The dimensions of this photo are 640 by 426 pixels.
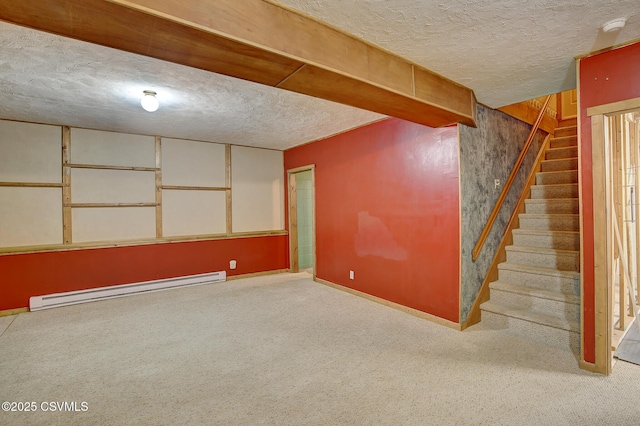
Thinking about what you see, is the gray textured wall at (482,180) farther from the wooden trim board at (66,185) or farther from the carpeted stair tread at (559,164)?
the wooden trim board at (66,185)

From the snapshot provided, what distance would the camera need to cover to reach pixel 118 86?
111 inches

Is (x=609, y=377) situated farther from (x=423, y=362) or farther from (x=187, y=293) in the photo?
(x=187, y=293)

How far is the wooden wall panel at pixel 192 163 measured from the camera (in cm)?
498

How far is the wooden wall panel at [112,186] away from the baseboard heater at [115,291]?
1.28 m

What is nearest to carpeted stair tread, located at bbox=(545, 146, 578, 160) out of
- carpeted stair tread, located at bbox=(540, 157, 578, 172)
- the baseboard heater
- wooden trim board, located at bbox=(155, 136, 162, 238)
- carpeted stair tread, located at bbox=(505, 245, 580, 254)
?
carpeted stair tread, located at bbox=(540, 157, 578, 172)

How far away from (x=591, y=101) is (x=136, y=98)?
4.07 m

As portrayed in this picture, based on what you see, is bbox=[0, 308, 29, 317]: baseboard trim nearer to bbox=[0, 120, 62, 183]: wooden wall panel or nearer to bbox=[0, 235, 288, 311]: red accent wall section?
bbox=[0, 235, 288, 311]: red accent wall section

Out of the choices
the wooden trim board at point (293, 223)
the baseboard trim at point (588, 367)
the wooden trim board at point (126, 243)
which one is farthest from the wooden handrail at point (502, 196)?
the wooden trim board at point (126, 243)

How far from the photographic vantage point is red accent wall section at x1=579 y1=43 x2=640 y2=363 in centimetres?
218

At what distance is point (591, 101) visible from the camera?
2.30 meters

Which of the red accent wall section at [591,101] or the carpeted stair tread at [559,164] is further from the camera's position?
the carpeted stair tread at [559,164]

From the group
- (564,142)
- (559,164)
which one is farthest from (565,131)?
(559,164)

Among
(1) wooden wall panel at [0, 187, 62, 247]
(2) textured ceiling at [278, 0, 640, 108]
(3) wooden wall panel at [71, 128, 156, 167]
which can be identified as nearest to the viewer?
(2) textured ceiling at [278, 0, 640, 108]

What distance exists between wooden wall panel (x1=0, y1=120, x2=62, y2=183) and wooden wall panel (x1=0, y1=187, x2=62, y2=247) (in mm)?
179
